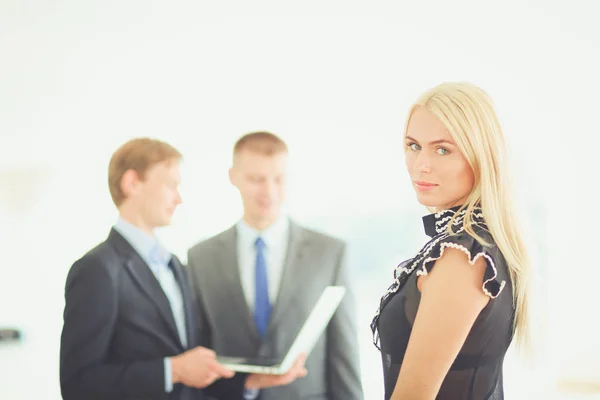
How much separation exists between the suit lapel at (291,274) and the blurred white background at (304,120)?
63 millimetres

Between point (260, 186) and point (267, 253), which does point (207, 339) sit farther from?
point (260, 186)

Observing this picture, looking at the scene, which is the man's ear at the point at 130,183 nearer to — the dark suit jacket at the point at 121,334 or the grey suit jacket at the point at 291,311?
the dark suit jacket at the point at 121,334

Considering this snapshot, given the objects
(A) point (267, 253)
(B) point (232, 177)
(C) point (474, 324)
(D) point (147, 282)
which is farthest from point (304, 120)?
(C) point (474, 324)

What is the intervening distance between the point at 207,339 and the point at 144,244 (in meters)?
0.34

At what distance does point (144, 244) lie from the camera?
216 centimetres

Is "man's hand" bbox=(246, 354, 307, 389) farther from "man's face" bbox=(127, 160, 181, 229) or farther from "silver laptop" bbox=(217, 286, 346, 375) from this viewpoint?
"man's face" bbox=(127, 160, 181, 229)

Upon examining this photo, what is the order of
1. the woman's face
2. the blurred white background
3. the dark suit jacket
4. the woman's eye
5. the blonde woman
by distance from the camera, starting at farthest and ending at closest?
the blurred white background → the dark suit jacket → the woman's eye → the woman's face → the blonde woman

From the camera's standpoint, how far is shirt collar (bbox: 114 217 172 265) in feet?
7.04

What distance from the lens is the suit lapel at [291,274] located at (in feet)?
6.96

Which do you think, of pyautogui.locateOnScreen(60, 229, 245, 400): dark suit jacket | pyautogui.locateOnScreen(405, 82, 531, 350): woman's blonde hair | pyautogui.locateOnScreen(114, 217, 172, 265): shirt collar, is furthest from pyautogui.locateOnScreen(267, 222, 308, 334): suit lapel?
pyautogui.locateOnScreen(405, 82, 531, 350): woman's blonde hair

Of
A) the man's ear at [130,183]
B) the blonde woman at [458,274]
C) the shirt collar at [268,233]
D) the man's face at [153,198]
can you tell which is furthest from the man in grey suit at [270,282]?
the blonde woman at [458,274]

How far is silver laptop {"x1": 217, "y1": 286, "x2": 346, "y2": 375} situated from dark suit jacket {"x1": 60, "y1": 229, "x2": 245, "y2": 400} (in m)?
0.05

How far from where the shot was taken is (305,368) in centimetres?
212

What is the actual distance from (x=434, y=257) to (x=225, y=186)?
84 centimetres
